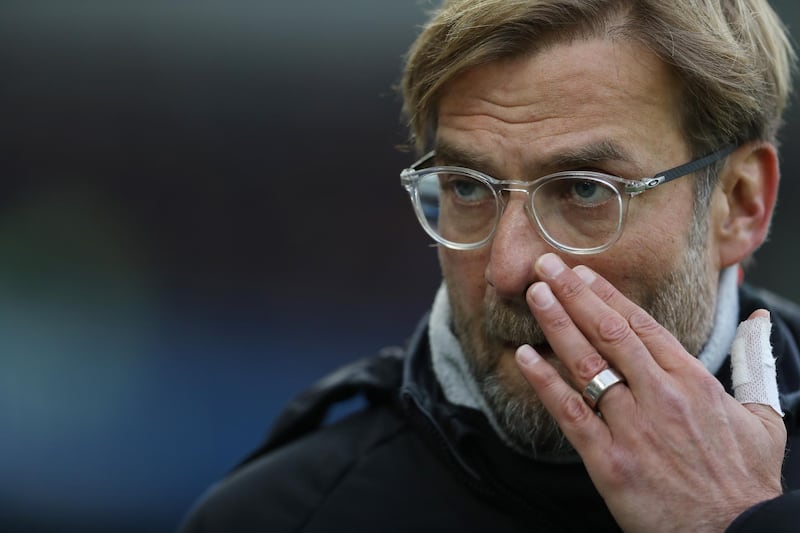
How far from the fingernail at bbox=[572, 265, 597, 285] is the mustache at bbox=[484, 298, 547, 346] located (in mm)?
159

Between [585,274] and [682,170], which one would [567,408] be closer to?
[585,274]

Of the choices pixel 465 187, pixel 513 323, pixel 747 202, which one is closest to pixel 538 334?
pixel 513 323

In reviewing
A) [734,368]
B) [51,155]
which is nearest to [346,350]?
[51,155]

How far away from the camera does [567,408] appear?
175 cm

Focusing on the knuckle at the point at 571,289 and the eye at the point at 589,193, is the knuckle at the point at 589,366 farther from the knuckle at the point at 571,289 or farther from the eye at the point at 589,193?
the eye at the point at 589,193

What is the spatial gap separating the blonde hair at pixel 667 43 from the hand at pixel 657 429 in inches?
23.2

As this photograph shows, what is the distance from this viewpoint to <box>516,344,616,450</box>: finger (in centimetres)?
173

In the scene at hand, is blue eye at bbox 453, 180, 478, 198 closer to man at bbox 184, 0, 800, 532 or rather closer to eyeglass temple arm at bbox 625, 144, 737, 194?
man at bbox 184, 0, 800, 532

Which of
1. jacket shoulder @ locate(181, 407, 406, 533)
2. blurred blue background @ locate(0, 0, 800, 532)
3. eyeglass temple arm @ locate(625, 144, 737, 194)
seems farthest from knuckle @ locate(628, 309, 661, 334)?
blurred blue background @ locate(0, 0, 800, 532)

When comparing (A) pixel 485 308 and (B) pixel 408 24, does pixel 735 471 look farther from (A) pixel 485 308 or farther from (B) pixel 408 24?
(B) pixel 408 24

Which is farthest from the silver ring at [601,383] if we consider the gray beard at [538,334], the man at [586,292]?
the gray beard at [538,334]

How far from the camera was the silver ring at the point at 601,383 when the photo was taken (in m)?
1.75

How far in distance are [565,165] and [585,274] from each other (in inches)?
10.4

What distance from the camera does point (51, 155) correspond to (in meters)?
5.20
